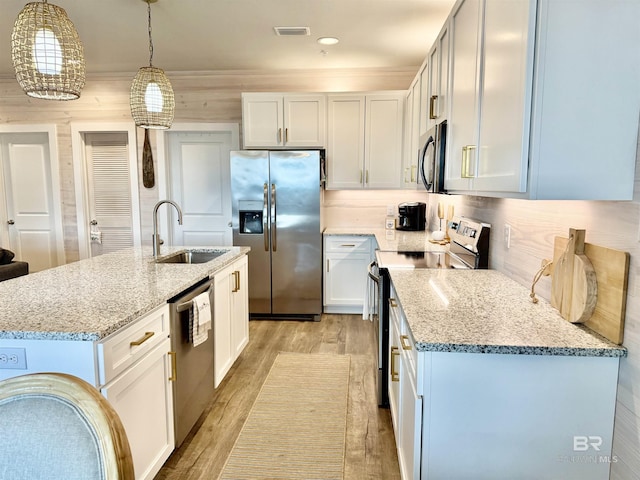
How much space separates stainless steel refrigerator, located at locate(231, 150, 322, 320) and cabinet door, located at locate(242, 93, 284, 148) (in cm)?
33

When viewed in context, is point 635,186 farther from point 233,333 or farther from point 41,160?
point 41,160

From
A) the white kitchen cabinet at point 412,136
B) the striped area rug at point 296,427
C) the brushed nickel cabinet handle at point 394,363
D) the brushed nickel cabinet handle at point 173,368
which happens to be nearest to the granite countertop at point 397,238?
the white kitchen cabinet at point 412,136

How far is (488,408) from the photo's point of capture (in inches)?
49.1

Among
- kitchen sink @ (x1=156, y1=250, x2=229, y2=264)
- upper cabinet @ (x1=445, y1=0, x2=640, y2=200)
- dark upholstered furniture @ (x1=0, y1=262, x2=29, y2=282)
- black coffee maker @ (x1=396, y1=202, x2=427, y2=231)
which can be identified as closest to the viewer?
upper cabinet @ (x1=445, y1=0, x2=640, y2=200)

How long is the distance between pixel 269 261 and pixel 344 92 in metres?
1.92

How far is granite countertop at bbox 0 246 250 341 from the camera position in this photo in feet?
4.61

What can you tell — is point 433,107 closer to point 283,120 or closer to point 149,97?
point 149,97

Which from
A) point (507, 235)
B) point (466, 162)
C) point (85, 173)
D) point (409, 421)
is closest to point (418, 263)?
point (507, 235)

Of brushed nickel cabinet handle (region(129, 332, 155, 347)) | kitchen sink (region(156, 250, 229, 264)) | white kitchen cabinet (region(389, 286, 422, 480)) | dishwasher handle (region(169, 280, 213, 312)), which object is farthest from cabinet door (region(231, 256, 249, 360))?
white kitchen cabinet (region(389, 286, 422, 480))

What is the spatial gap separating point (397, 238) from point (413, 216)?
67 centimetres

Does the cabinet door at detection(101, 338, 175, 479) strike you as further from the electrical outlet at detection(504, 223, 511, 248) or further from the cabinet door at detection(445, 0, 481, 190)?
the electrical outlet at detection(504, 223, 511, 248)

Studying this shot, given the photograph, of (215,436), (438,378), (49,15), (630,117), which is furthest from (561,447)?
(49,15)

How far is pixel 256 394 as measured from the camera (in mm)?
2721

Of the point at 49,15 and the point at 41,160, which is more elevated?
the point at 49,15
